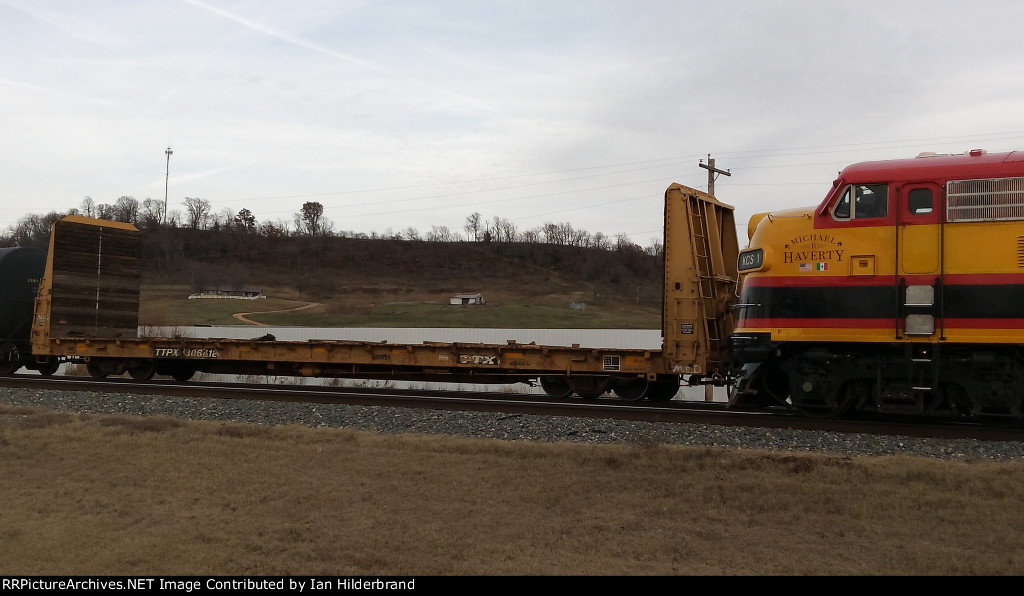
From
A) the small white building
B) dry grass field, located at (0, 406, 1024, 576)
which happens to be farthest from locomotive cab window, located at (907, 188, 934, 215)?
the small white building

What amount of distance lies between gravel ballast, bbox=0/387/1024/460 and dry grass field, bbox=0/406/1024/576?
95 cm

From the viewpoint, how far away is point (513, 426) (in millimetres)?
11227

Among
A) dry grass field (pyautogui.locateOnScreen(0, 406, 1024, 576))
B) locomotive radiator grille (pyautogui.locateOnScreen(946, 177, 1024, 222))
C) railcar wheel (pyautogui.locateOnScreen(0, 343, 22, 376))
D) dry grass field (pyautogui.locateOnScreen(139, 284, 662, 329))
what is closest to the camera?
dry grass field (pyautogui.locateOnScreen(0, 406, 1024, 576))

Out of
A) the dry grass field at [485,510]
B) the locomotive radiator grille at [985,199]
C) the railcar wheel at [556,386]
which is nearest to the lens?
the dry grass field at [485,510]

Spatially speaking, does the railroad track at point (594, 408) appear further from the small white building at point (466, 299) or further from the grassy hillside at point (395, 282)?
the small white building at point (466, 299)

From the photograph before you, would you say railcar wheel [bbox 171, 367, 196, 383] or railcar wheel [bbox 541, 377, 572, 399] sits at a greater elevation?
railcar wheel [bbox 541, 377, 572, 399]

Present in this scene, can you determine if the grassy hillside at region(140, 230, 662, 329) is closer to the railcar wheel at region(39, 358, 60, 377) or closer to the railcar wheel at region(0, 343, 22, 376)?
the railcar wheel at region(39, 358, 60, 377)

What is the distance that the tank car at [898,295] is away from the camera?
10.0 metres

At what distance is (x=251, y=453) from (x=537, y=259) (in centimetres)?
6782

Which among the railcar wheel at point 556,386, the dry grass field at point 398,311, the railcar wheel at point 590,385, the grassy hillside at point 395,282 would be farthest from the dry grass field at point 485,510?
the grassy hillside at point 395,282

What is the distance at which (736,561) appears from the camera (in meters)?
5.80

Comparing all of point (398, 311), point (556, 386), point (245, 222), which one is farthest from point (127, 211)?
point (556, 386)

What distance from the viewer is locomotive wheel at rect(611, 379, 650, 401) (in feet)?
47.6

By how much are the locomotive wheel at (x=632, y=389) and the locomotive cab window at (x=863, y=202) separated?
5.06 m
